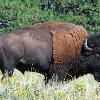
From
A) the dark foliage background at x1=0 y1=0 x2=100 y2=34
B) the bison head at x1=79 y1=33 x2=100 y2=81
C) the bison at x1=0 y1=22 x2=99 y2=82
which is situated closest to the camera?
the bison at x1=0 y1=22 x2=99 y2=82

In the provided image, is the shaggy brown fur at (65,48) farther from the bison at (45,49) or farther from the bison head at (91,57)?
the bison head at (91,57)

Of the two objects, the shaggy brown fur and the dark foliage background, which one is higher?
the shaggy brown fur

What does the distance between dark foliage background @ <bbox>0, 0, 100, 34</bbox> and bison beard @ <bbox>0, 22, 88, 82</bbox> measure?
24.2ft

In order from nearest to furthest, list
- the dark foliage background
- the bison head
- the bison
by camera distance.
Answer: the bison, the bison head, the dark foliage background

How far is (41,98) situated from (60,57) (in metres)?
5.04

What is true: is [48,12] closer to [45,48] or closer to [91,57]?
[91,57]

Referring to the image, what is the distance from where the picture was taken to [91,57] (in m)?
10.6

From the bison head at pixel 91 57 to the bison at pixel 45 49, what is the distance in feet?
0.63

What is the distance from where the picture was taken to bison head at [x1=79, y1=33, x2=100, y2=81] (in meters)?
10.4

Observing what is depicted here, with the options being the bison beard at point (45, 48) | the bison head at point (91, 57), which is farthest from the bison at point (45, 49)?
the bison head at point (91, 57)

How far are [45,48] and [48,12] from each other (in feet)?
28.9

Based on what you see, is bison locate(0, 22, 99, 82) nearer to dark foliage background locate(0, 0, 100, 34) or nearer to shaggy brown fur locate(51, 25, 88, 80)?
shaggy brown fur locate(51, 25, 88, 80)

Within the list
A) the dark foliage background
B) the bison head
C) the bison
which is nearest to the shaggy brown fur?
the bison

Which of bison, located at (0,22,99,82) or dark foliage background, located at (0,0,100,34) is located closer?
bison, located at (0,22,99,82)
